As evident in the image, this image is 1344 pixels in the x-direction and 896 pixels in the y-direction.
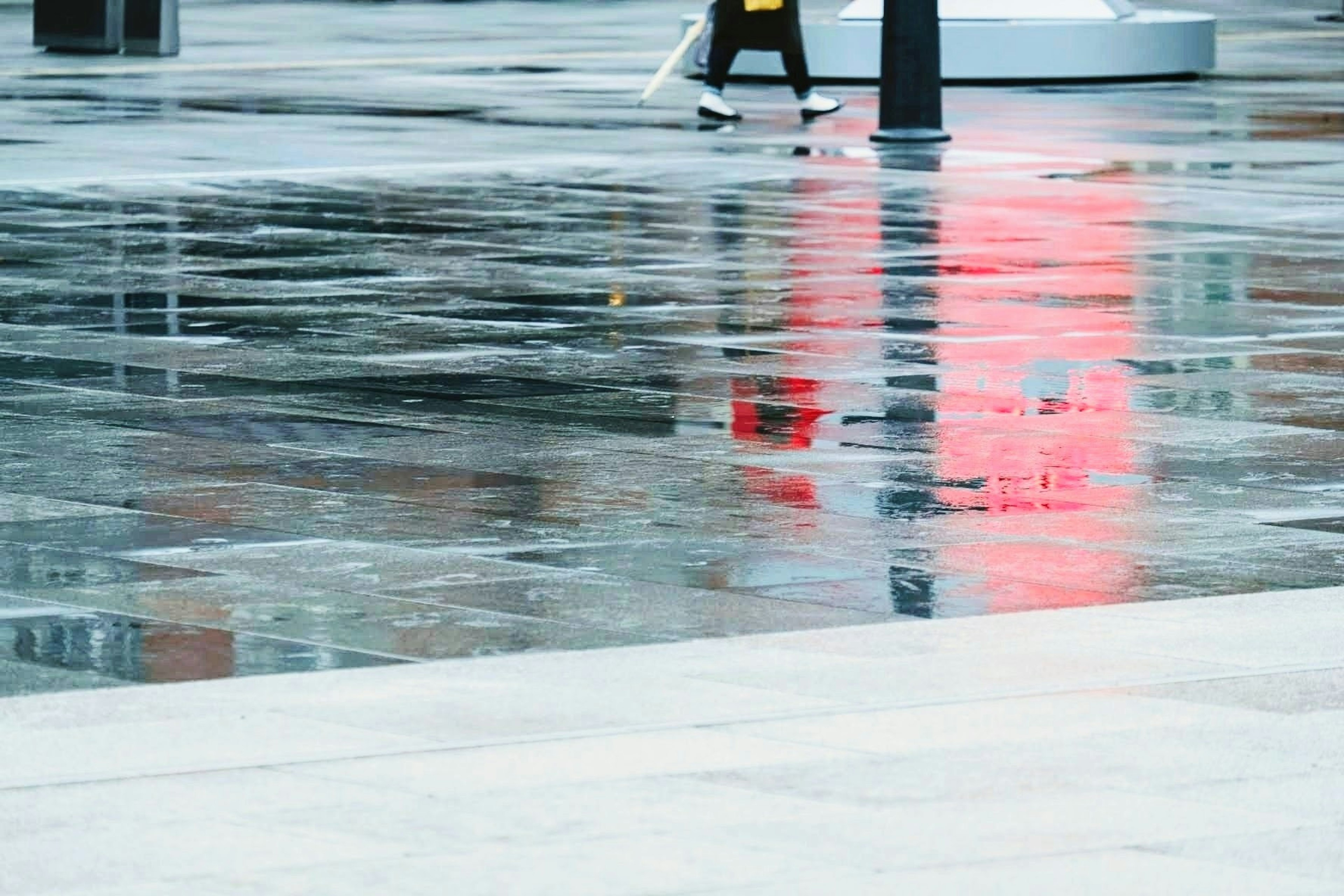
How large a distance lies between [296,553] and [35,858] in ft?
8.90

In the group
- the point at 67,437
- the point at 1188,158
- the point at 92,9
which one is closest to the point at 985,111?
the point at 1188,158

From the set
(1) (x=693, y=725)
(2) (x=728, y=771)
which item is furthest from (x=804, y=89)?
(2) (x=728, y=771)

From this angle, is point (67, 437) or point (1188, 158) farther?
point (1188, 158)

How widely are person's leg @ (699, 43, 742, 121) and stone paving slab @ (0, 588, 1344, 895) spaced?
15943 millimetres

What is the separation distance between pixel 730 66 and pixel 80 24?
1053 centimetres

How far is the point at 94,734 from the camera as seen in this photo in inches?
219

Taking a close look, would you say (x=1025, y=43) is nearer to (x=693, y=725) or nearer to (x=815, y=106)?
(x=815, y=106)

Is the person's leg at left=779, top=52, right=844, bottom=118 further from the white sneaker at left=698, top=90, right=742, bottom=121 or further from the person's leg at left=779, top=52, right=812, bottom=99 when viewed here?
the white sneaker at left=698, top=90, right=742, bottom=121

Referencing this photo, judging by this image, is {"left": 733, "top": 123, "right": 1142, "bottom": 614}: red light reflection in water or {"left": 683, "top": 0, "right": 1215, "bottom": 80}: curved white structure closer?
{"left": 733, "top": 123, "right": 1142, "bottom": 614}: red light reflection in water

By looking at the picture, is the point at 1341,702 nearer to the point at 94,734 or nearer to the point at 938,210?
the point at 94,734

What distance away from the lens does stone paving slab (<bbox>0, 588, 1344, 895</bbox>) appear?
4.71 m

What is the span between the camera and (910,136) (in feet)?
66.2

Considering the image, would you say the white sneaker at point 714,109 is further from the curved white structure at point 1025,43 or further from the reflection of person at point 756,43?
the curved white structure at point 1025,43

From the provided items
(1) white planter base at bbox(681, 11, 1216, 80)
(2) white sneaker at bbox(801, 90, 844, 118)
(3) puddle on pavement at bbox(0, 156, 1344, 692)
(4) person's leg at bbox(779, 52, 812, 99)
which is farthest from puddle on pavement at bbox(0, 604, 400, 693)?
(1) white planter base at bbox(681, 11, 1216, 80)
